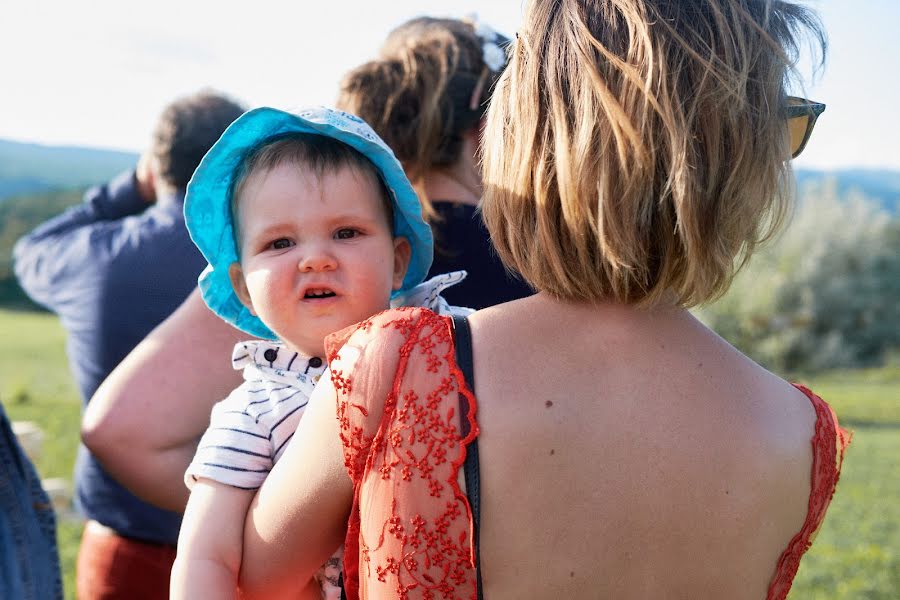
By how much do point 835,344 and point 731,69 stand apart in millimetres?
34203

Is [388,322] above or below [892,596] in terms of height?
above

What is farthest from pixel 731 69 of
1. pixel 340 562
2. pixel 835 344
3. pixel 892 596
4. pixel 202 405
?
pixel 835 344

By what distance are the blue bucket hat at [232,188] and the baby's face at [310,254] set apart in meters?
0.08

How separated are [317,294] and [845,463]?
14267mm

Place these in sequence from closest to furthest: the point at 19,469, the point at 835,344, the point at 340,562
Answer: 1. the point at 340,562
2. the point at 19,469
3. the point at 835,344

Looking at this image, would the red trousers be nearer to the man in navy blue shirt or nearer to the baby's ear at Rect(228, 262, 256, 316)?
the man in navy blue shirt

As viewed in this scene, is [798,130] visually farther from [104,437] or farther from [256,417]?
[104,437]

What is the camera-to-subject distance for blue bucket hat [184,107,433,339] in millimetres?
1832

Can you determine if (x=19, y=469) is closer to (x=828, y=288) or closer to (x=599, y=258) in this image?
(x=599, y=258)

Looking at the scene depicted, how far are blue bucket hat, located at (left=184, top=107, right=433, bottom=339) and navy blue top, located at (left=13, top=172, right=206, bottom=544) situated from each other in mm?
984

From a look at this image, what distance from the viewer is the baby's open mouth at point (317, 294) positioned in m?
1.80

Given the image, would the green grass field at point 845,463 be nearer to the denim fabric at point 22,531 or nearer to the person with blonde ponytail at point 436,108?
the denim fabric at point 22,531

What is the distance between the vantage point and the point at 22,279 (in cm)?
373

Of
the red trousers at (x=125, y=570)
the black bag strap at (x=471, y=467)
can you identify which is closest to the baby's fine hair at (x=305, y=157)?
the black bag strap at (x=471, y=467)
